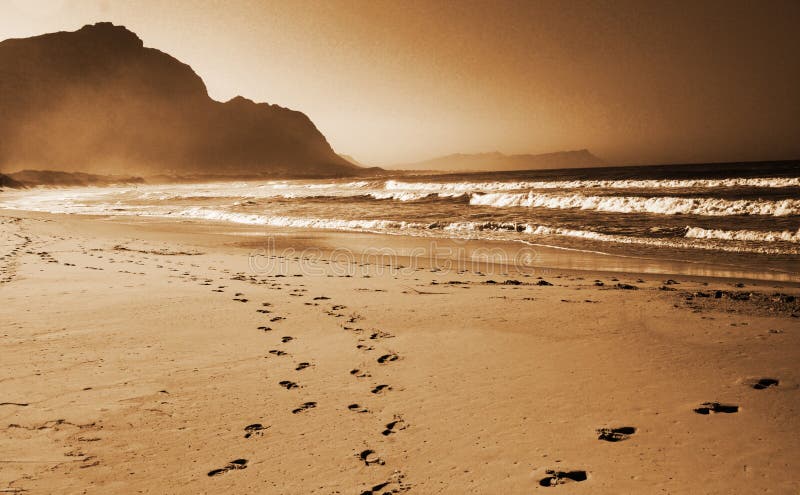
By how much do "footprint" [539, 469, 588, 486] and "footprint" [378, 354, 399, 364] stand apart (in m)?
1.98

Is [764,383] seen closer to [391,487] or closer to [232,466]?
[391,487]

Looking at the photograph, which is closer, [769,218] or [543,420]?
[543,420]

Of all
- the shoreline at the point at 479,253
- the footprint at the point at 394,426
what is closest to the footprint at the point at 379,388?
the footprint at the point at 394,426

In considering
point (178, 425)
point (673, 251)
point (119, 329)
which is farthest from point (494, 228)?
point (178, 425)

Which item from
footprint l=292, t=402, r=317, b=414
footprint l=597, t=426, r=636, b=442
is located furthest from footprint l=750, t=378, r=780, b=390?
footprint l=292, t=402, r=317, b=414

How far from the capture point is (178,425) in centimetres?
299

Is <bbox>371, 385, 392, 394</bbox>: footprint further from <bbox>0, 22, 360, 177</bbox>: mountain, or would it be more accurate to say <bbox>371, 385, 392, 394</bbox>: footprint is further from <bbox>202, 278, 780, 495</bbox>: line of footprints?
<bbox>0, 22, 360, 177</bbox>: mountain

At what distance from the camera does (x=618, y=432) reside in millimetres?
2889

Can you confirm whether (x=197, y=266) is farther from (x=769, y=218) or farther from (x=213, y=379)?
(x=769, y=218)

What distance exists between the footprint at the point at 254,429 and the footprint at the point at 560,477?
5.87 ft

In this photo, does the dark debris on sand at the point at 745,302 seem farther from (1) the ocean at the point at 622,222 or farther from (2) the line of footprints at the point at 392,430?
(1) the ocean at the point at 622,222

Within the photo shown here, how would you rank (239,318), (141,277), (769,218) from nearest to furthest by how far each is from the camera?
(239,318)
(141,277)
(769,218)

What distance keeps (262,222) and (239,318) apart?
52.1 feet

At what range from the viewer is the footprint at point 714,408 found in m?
3.16
